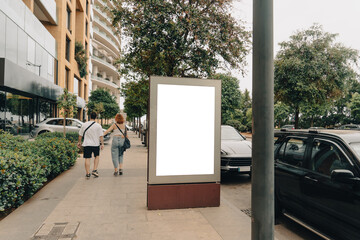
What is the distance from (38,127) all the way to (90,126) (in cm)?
977

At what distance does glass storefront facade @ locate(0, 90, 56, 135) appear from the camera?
1312 cm

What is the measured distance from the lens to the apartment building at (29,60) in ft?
41.7

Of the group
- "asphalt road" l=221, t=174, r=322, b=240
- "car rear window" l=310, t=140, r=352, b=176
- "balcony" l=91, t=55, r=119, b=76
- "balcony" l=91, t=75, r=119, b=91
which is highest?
"balcony" l=91, t=55, r=119, b=76

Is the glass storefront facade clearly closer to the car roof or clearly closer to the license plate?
the license plate

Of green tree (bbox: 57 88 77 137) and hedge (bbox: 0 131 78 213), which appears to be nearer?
hedge (bbox: 0 131 78 213)

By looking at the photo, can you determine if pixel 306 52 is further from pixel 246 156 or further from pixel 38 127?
pixel 38 127

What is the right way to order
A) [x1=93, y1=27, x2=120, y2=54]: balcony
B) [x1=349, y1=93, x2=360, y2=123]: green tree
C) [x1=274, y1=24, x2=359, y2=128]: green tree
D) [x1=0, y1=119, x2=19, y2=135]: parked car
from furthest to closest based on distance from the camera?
[x1=93, y1=27, x2=120, y2=54]: balcony, [x1=349, y1=93, x2=360, y2=123]: green tree, [x1=274, y1=24, x2=359, y2=128]: green tree, [x1=0, y1=119, x2=19, y2=135]: parked car

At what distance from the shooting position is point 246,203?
18.3 ft

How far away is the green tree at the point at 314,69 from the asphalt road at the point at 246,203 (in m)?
15.8

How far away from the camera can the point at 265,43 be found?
196 cm

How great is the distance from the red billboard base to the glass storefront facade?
38.0 feet

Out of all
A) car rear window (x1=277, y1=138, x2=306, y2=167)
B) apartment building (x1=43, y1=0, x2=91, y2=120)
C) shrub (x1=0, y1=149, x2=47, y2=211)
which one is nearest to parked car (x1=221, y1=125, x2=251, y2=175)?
car rear window (x1=277, y1=138, x2=306, y2=167)

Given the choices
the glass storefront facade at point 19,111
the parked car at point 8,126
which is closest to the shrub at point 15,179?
the parked car at point 8,126

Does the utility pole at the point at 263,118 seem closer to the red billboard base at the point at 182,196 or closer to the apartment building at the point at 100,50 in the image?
the red billboard base at the point at 182,196
